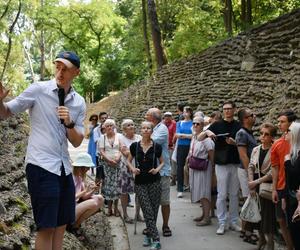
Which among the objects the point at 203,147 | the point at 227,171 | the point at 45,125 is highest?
the point at 45,125

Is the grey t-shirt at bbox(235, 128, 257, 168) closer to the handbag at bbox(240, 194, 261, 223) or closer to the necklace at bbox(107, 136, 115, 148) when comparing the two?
the handbag at bbox(240, 194, 261, 223)

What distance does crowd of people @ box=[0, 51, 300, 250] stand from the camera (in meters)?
3.51

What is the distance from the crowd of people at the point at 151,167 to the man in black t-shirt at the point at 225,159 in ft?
0.05

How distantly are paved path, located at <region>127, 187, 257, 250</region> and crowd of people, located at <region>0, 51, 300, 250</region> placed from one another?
0.50ft

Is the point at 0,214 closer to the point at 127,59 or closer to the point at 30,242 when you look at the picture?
the point at 30,242

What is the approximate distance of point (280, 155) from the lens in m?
5.88

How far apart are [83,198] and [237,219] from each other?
3171 millimetres

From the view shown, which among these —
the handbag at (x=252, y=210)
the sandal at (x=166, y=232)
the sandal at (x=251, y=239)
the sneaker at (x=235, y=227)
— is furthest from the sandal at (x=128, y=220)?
the handbag at (x=252, y=210)

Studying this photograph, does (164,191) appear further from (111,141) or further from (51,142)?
(51,142)

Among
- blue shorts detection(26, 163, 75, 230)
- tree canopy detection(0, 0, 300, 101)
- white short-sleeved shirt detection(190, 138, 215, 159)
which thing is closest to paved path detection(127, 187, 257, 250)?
white short-sleeved shirt detection(190, 138, 215, 159)

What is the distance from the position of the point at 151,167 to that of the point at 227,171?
4.58 ft

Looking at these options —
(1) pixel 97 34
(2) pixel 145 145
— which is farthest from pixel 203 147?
(1) pixel 97 34

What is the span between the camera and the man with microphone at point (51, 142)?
11.3 ft

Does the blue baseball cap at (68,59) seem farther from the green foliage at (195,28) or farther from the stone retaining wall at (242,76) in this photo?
the green foliage at (195,28)
